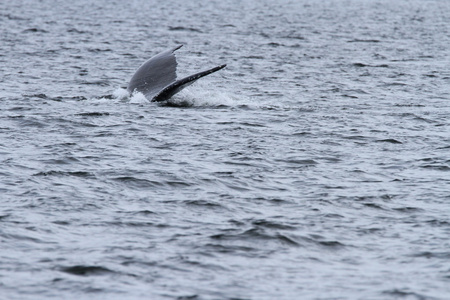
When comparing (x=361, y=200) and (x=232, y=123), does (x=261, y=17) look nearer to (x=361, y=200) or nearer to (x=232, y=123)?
(x=232, y=123)

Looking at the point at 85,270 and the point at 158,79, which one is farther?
the point at 158,79

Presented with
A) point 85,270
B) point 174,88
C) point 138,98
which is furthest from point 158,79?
point 85,270

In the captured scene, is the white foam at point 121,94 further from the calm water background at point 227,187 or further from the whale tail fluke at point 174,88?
the whale tail fluke at point 174,88

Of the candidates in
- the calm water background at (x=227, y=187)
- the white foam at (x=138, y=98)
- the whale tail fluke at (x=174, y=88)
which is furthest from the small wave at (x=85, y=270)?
the white foam at (x=138, y=98)

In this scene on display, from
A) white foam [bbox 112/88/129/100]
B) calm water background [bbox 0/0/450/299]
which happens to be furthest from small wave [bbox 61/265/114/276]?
white foam [bbox 112/88/129/100]

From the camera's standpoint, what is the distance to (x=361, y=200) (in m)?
12.6

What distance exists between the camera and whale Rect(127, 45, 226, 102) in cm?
2019

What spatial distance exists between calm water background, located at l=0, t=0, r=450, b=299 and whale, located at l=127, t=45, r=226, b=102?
0.38 metres

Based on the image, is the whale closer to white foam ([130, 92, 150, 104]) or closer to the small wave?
white foam ([130, 92, 150, 104])

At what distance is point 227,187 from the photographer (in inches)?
521

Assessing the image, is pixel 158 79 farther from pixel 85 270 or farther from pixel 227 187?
pixel 85 270

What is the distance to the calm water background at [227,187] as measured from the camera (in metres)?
9.61

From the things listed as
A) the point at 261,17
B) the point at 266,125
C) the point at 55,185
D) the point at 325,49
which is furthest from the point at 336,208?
the point at 261,17

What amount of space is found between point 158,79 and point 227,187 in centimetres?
783
